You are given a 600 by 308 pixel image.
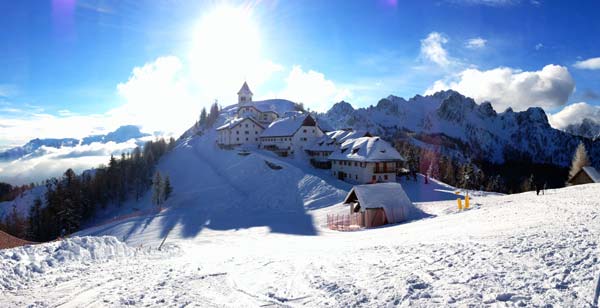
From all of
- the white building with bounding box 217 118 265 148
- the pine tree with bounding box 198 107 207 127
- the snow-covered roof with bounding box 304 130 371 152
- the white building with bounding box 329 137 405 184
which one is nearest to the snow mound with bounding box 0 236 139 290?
the white building with bounding box 329 137 405 184

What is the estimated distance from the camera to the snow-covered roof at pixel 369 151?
52094mm

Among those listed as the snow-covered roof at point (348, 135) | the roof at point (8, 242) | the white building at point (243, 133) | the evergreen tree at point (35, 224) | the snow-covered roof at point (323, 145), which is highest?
the white building at point (243, 133)

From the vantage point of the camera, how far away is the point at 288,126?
3029 inches

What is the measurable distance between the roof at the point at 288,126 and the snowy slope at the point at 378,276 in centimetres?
5882

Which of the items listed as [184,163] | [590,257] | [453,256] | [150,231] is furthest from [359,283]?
[184,163]

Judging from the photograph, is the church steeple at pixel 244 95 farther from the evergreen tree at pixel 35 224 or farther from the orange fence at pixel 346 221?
the orange fence at pixel 346 221

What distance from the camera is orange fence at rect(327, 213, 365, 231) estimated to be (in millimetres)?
33025

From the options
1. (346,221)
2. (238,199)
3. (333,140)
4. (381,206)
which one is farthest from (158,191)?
(381,206)

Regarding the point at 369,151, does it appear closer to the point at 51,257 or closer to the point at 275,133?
the point at 275,133

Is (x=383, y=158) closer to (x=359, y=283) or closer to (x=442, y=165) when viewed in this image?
(x=359, y=283)

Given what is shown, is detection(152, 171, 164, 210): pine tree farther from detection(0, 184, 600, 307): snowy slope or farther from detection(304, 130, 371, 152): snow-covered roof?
detection(0, 184, 600, 307): snowy slope

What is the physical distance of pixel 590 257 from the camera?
32.8 ft

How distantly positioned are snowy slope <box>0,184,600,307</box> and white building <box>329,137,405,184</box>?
35952 mm

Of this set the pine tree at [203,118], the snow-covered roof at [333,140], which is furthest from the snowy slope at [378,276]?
the pine tree at [203,118]
